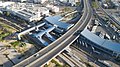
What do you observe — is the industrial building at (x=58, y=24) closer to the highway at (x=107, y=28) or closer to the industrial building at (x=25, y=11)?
the industrial building at (x=25, y=11)

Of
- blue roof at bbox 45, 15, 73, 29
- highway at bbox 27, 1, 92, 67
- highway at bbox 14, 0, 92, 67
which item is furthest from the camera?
blue roof at bbox 45, 15, 73, 29

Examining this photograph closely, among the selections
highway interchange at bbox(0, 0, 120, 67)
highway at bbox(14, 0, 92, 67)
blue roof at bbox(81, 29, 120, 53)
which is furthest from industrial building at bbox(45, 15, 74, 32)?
blue roof at bbox(81, 29, 120, 53)

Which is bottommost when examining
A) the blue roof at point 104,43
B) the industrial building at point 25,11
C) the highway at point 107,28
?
the highway at point 107,28

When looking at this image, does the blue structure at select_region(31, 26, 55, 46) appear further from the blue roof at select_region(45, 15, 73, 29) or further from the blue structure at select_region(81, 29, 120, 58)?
the blue structure at select_region(81, 29, 120, 58)

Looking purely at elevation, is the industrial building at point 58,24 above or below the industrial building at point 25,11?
below

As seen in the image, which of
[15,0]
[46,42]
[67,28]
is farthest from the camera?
[15,0]

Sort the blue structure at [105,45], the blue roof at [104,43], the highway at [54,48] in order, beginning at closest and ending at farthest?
the highway at [54,48] < the blue structure at [105,45] < the blue roof at [104,43]

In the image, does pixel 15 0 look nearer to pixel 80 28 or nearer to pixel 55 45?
pixel 80 28

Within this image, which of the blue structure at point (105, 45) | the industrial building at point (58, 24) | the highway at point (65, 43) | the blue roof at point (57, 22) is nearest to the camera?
the highway at point (65, 43)

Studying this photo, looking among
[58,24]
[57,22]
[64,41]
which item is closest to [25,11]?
[57,22]

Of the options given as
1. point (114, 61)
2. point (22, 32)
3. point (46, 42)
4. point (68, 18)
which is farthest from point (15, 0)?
point (114, 61)

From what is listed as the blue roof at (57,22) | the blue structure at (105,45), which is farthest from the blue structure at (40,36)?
the blue structure at (105,45)
